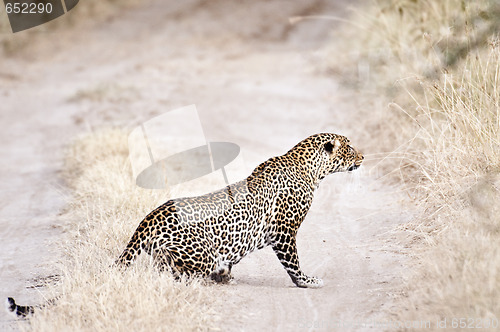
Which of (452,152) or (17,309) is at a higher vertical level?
(17,309)

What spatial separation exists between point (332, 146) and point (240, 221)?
116 cm

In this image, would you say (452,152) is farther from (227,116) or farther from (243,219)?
(227,116)

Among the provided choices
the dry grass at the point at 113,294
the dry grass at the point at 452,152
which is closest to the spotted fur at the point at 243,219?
the dry grass at the point at 113,294

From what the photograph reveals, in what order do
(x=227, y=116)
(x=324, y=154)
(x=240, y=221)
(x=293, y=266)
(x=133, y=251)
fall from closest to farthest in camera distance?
(x=133, y=251) → (x=240, y=221) → (x=293, y=266) → (x=324, y=154) → (x=227, y=116)

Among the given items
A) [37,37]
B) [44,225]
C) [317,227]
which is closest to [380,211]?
[317,227]

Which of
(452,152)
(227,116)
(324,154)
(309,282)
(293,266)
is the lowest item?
(227,116)

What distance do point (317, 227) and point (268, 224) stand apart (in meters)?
1.73

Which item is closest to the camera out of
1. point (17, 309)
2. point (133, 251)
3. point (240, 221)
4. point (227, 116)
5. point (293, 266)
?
point (17, 309)

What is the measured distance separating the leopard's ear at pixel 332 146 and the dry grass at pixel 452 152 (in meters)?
0.90

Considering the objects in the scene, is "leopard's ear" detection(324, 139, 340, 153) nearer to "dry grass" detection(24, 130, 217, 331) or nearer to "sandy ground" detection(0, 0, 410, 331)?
"sandy ground" detection(0, 0, 410, 331)

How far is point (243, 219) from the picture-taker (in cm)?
522

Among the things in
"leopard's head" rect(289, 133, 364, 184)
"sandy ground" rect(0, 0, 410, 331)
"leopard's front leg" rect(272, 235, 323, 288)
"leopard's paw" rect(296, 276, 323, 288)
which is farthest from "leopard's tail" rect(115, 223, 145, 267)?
"leopard's head" rect(289, 133, 364, 184)

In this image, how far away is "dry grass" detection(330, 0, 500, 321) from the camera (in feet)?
14.2

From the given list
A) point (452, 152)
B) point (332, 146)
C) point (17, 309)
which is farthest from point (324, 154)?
point (17, 309)
